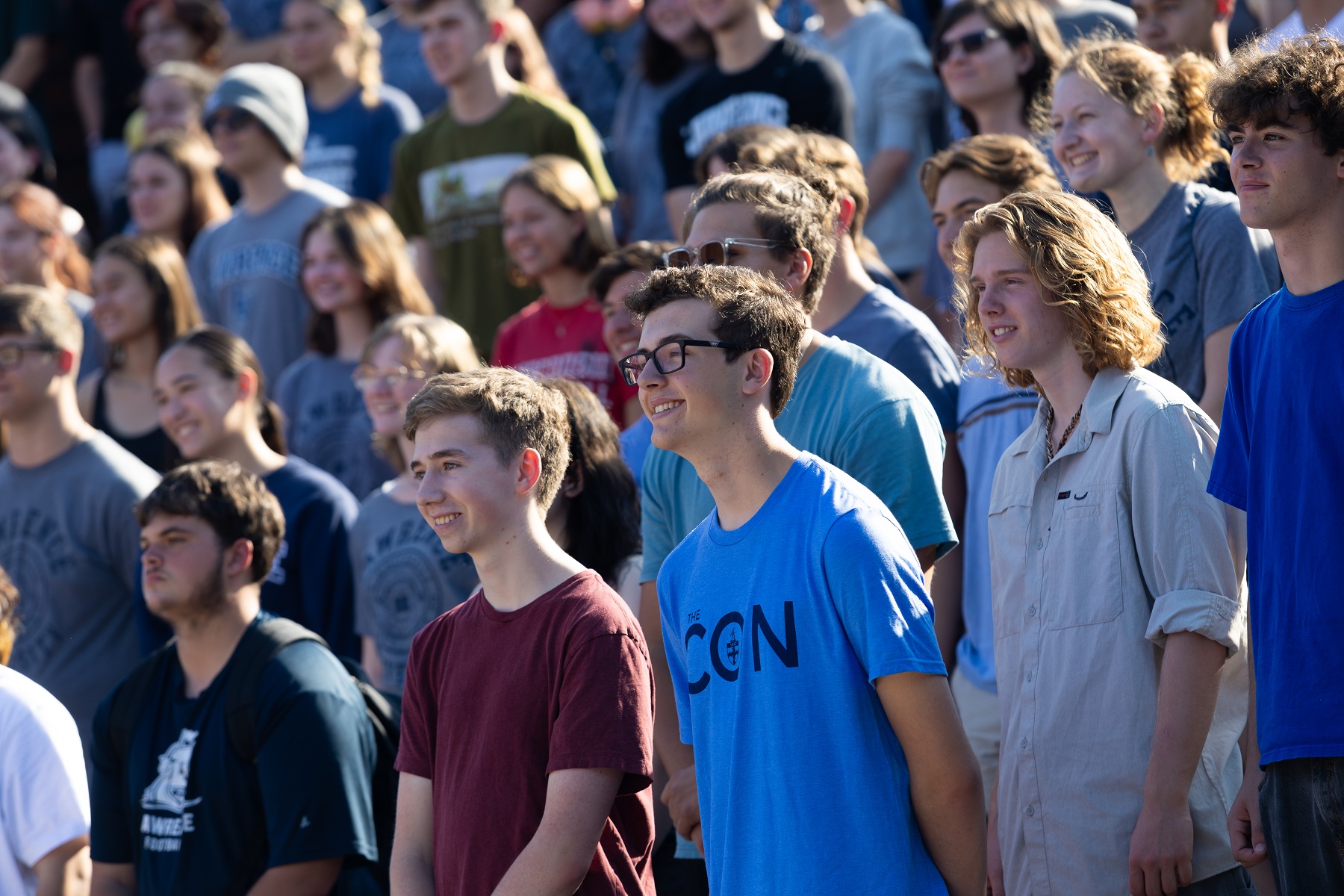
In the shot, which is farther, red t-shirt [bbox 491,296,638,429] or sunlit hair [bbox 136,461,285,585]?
red t-shirt [bbox 491,296,638,429]

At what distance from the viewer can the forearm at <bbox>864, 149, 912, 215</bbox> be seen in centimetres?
693

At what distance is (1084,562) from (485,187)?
4.84 m

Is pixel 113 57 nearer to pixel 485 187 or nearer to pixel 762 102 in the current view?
pixel 485 187

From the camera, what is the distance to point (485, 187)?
742 cm

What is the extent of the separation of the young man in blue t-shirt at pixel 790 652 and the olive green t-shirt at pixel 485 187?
4.40 meters

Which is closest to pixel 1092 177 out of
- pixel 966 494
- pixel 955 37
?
pixel 966 494

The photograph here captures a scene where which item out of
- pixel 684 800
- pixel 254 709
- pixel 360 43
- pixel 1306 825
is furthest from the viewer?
pixel 360 43

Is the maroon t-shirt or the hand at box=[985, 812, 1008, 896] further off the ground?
the maroon t-shirt

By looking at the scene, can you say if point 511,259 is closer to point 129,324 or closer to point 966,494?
point 129,324

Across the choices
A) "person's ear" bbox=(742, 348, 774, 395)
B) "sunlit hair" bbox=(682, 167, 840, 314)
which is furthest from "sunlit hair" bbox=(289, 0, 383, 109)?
"person's ear" bbox=(742, 348, 774, 395)

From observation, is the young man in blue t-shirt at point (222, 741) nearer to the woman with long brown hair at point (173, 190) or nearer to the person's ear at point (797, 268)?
the person's ear at point (797, 268)

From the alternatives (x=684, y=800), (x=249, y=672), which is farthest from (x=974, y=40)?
(x=249, y=672)

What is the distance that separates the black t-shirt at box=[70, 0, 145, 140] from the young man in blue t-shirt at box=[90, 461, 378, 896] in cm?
739

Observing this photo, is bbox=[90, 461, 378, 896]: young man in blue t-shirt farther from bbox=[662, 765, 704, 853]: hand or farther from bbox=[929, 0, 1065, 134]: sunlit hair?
bbox=[929, 0, 1065, 134]: sunlit hair
